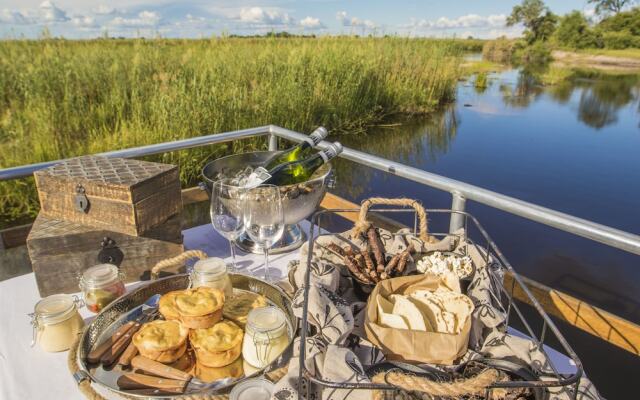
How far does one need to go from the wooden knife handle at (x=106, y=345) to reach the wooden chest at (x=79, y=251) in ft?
0.95

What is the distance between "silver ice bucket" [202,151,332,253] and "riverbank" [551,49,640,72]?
22.7 m

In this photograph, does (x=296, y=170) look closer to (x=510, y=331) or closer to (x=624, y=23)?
(x=510, y=331)

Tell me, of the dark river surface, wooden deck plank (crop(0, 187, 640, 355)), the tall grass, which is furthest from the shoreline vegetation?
wooden deck plank (crop(0, 187, 640, 355))

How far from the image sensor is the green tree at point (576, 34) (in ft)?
92.5

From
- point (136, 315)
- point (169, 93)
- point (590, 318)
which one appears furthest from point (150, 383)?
point (169, 93)

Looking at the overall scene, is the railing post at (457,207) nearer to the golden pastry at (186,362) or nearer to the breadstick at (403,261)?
the breadstick at (403,261)

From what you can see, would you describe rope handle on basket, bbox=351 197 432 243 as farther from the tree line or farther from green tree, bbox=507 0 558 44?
green tree, bbox=507 0 558 44

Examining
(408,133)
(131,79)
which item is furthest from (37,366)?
(408,133)

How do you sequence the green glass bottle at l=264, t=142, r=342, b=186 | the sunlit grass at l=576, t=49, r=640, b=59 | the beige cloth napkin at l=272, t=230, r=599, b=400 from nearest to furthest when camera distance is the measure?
1. the beige cloth napkin at l=272, t=230, r=599, b=400
2. the green glass bottle at l=264, t=142, r=342, b=186
3. the sunlit grass at l=576, t=49, r=640, b=59

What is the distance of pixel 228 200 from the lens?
0.97m

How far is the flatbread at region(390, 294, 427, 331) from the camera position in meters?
0.69

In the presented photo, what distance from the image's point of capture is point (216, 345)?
27.5 inches

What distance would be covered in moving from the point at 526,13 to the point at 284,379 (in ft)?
158

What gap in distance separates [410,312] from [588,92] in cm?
1425
